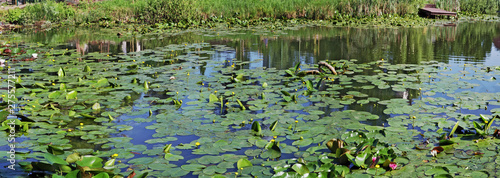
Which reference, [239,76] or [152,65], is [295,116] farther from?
[152,65]

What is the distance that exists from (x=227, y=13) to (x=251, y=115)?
15.3 metres

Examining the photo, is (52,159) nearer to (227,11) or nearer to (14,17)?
(227,11)

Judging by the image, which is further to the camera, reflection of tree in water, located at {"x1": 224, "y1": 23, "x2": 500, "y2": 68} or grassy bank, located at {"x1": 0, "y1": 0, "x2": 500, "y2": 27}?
grassy bank, located at {"x1": 0, "y1": 0, "x2": 500, "y2": 27}

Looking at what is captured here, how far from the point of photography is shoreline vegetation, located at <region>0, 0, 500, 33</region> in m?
18.1

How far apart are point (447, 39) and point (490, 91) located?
24.7 feet

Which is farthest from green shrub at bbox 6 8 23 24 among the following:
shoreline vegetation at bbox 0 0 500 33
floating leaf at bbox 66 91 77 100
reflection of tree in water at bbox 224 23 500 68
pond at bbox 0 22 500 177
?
floating leaf at bbox 66 91 77 100

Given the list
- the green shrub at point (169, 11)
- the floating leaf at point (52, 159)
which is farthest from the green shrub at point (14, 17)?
the floating leaf at point (52, 159)

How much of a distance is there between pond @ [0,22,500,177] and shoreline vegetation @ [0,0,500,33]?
8730 mm

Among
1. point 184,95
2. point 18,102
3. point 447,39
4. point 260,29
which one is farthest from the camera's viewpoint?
point 260,29

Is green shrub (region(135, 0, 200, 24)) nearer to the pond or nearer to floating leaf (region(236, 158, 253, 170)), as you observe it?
the pond

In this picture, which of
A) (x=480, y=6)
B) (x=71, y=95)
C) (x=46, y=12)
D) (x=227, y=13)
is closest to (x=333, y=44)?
(x=71, y=95)

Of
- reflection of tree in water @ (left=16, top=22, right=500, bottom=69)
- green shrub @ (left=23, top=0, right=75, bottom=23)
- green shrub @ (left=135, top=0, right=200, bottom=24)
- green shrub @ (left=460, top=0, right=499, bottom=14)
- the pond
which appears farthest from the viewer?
green shrub @ (left=460, top=0, right=499, bottom=14)

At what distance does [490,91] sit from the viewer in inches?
237

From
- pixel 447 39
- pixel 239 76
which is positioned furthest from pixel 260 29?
pixel 239 76
